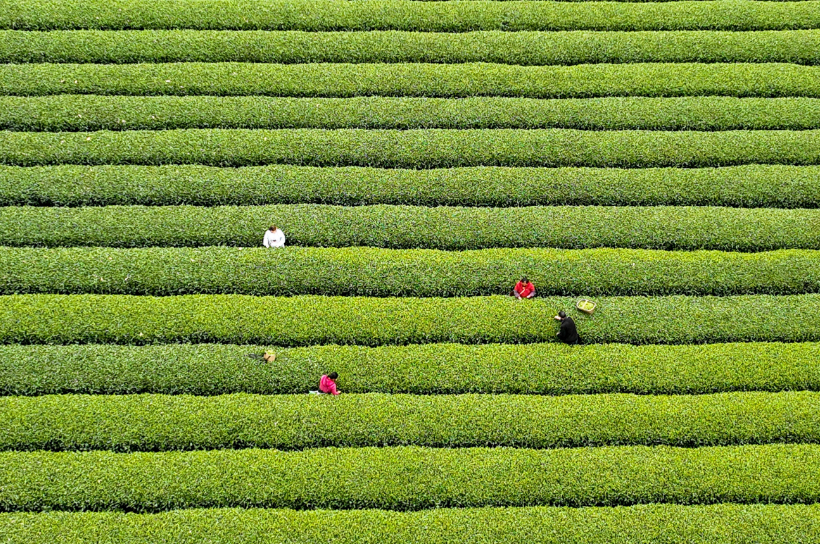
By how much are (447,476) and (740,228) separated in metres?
10.4

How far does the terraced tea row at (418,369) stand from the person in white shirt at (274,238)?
2.86 m

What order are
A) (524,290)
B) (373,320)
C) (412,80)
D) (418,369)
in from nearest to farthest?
(418,369) → (373,320) → (524,290) → (412,80)

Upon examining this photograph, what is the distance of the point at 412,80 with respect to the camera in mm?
19234

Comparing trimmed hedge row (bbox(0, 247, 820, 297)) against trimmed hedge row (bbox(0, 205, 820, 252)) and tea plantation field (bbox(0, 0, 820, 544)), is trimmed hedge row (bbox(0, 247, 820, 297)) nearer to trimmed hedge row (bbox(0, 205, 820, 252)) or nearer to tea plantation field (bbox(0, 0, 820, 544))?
tea plantation field (bbox(0, 0, 820, 544))

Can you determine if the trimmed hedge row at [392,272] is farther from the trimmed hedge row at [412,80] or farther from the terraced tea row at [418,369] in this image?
the trimmed hedge row at [412,80]

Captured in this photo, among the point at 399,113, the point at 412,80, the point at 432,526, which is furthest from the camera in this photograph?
the point at 412,80

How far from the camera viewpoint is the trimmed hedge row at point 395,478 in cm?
1229

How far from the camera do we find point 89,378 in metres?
13.7

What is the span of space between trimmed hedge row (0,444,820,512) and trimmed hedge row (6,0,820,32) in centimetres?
1387

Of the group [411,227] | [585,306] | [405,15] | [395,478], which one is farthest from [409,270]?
[405,15]

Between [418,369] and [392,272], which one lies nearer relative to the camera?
[418,369]

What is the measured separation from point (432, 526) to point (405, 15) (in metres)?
15.9

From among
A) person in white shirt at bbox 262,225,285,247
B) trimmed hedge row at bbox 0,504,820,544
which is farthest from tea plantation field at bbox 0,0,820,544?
person in white shirt at bbox 262,225,285,247

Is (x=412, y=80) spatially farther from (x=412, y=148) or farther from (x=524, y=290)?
(x=524, y=290)
